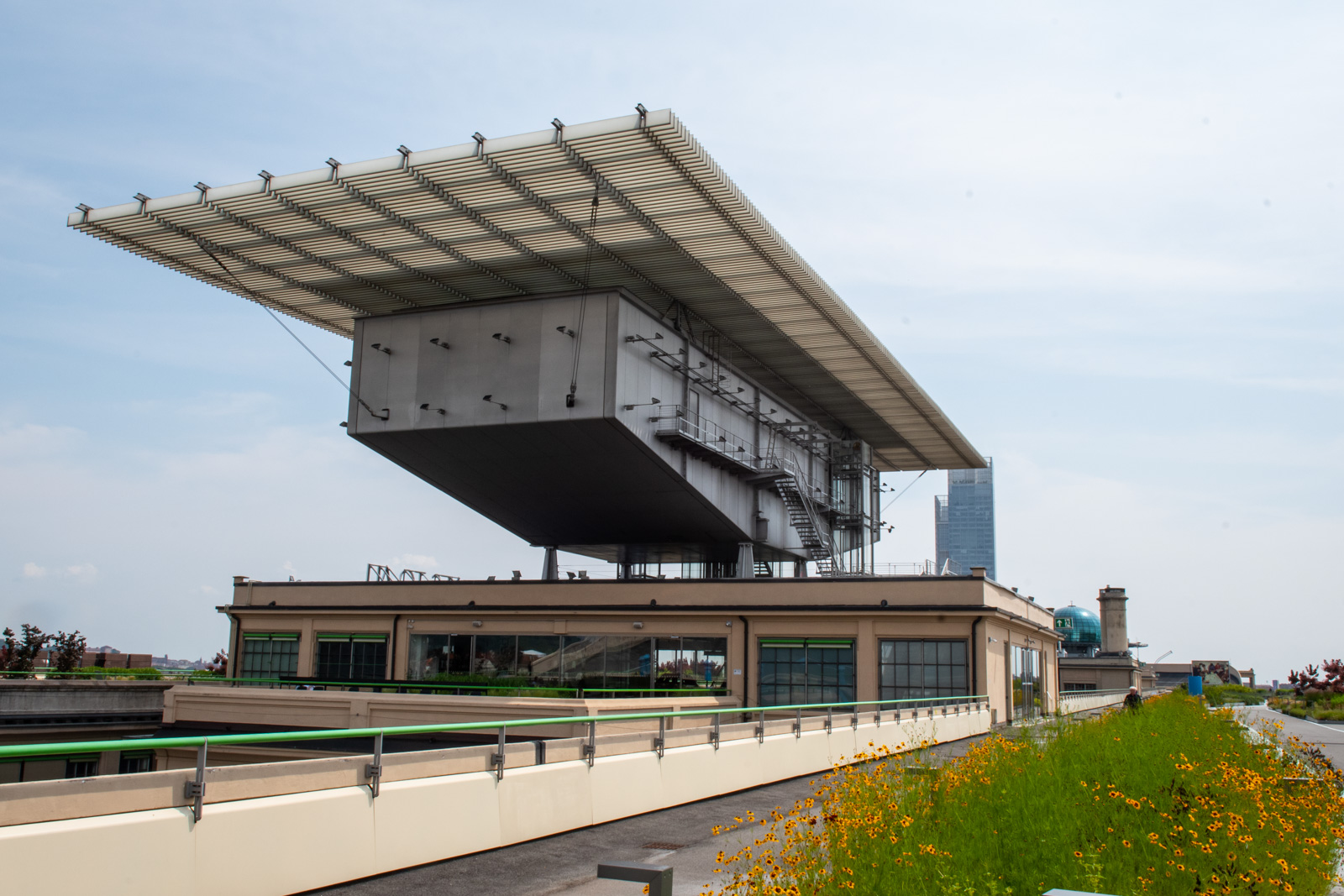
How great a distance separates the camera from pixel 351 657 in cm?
4306

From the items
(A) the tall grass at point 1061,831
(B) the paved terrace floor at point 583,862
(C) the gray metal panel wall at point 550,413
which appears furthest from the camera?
(C) the gray metal panel wall at point 550,413

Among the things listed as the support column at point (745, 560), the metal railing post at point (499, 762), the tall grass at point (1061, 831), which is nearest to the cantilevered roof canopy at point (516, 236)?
the support column at point (745, 560)

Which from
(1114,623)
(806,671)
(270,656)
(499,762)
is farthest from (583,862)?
(1114,623)

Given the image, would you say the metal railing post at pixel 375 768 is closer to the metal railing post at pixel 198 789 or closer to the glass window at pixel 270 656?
the metal railing post at pixel 198 789

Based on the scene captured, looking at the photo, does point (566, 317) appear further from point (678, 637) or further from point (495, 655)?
point (495, 655)

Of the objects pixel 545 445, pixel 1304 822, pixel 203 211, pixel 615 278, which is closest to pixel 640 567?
pixel 545 445

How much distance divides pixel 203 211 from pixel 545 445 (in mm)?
13806

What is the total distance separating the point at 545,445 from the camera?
131ft

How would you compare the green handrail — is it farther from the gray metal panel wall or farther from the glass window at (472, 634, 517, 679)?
the glass window at (472, 634, 517, 679)

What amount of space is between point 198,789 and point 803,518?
4478cm

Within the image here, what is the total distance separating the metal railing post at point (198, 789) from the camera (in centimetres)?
844

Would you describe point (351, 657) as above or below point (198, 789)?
below

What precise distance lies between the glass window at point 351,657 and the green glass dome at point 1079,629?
75.1 m

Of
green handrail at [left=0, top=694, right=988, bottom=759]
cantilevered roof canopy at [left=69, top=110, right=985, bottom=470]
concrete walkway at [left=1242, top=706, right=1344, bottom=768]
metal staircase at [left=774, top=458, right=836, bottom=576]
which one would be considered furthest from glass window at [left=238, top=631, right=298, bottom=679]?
concrete walkway at [left=1242, top=706, right=1344, bottom=768]
